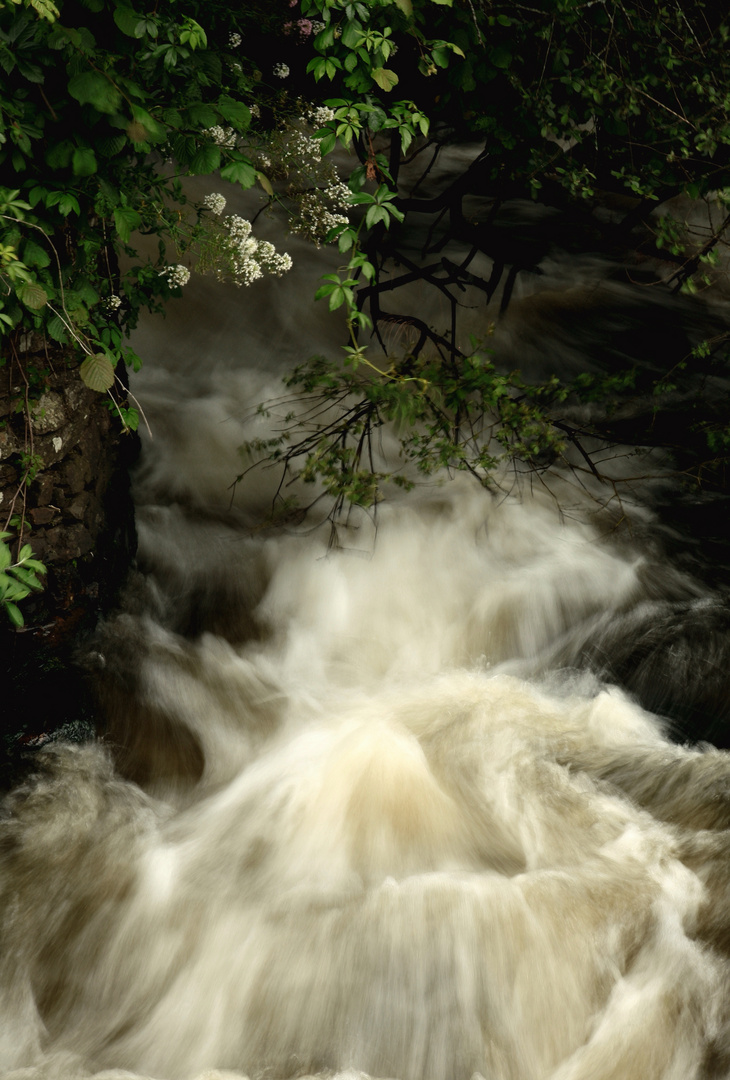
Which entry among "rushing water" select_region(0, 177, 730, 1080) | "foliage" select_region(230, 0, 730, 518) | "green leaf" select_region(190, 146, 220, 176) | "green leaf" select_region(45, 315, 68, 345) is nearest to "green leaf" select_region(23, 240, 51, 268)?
"green leaf" select_region(45, 315, 68, 345)

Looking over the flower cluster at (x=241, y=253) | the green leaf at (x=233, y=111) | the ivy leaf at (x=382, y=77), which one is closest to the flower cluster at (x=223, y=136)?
the flower cluster at (x=241, y=253)

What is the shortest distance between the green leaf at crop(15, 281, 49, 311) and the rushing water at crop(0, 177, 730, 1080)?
1.56 m

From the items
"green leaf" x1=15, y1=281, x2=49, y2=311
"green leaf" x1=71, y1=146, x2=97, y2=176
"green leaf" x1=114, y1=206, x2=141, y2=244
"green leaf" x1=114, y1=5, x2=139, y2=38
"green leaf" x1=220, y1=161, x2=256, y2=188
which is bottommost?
"green leaf" x1=15, y1=281, x2=49, y2=311

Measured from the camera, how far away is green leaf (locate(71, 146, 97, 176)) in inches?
83.8

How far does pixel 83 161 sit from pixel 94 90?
20 centimetres

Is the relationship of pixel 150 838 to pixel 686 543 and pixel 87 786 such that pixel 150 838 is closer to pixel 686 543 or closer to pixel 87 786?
pixel 87 786

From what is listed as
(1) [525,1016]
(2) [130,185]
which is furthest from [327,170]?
(1) [525,1016]

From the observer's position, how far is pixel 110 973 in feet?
7.46

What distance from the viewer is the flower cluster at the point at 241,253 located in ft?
9.22

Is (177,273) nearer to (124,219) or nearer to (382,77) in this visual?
(124,219)

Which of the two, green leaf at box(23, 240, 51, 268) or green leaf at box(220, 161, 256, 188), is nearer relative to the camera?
green leaf at box(23, 240, 51, 268)

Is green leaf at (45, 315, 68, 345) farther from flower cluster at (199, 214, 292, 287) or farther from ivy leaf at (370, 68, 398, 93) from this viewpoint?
ivy leaf at (370, 68, 398, 93)

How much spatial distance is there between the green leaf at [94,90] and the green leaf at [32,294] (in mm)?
487

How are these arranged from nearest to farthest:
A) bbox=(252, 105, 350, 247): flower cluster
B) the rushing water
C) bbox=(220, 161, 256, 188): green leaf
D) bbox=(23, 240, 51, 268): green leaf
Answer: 1. the rushing water
2. bbox=(23, 240, 51, 268): green leaf
3. bbox=(220, 161, 256, 188): green leaf
4. bbox=(252, 105, 350, 247): flower cluster
